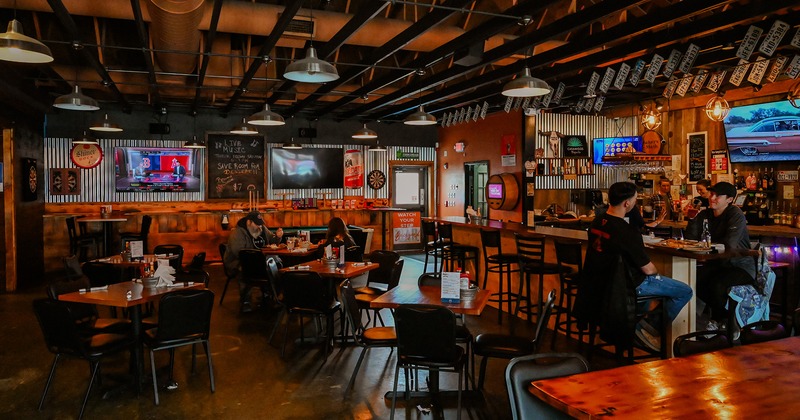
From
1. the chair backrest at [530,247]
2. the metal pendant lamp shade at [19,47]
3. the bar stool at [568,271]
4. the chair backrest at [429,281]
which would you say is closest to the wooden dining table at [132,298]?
the metal pendant lamp shade at [19,47]

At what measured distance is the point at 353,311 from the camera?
4523 millimetres

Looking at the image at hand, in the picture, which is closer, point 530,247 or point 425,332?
point 425,332

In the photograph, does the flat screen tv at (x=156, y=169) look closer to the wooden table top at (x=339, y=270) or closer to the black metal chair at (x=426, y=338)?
the wooden table top at (x=339, y=270)

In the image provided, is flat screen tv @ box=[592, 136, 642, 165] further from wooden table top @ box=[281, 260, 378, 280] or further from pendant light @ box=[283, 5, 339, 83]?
pendant light @ box=[283, 5, 339, 83]

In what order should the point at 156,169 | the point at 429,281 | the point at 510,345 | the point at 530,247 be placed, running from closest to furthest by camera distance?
the point at 510,345 < the point at 429,281 < the point at 530,247 < the point at 156,169

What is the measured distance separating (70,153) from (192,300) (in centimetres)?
869

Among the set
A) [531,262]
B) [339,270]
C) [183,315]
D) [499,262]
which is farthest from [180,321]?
[531,262]

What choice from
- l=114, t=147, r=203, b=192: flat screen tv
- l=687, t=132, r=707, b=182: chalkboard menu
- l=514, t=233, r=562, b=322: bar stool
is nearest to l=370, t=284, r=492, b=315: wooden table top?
l=514, t=233, r=562, b=322: bar stool

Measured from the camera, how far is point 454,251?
778 cm

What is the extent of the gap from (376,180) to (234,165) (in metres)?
3.32

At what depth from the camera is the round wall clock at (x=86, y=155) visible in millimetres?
11195

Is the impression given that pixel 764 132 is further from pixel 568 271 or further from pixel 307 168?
pixel 307 168

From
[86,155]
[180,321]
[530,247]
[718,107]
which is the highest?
[718,107]

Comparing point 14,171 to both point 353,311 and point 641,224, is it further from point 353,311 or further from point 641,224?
point 641,224
